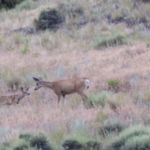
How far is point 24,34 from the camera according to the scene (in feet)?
102

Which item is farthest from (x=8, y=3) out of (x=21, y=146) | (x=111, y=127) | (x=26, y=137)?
(x=21, y=146)

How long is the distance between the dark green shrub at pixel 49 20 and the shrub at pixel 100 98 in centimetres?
1348

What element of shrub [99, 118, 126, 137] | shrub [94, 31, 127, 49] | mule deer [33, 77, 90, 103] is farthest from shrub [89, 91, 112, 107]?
shrub [94, 31, 127, 49]

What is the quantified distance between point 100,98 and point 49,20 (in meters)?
14.6

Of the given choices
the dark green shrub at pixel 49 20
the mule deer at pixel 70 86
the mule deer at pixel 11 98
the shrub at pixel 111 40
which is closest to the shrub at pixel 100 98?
the mule deer at pixel 70 86

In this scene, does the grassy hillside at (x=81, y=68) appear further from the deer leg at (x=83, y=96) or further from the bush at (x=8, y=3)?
the bush at (x=8, y=3)

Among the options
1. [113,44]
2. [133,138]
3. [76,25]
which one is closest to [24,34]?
[76,25]

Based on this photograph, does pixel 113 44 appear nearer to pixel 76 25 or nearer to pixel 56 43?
→ pixel 56 43

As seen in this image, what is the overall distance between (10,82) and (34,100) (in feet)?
8.37

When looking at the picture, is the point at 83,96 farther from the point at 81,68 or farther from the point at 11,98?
the point at 81,68

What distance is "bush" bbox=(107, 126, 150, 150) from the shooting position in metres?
13.0

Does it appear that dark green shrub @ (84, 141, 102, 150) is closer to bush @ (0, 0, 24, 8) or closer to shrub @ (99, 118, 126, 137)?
shrub @ (99, 118, 126, 137)

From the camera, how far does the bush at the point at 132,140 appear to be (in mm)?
13047

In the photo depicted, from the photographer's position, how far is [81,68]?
2298cm
